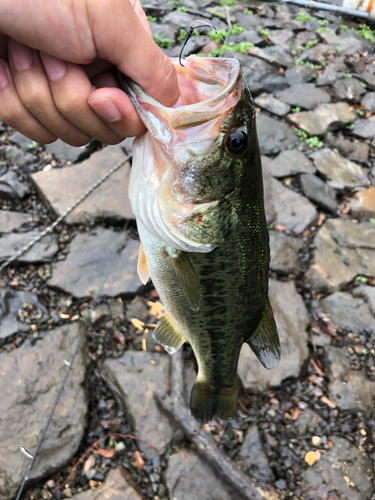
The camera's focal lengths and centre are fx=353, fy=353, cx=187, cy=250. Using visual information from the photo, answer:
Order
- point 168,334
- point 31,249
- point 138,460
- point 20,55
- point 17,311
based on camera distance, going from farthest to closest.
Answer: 1. point 31,249
2. point 17,311
3. point 138,460
4. point 168,334
5. point 20,55

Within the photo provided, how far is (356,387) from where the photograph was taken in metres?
3.28

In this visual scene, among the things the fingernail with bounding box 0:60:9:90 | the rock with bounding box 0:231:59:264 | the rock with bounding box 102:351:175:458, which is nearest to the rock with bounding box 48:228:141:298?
the rock with bounding box 0:231:59:264

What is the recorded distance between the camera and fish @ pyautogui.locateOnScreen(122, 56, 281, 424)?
1278mm

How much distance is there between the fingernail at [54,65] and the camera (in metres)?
1.22

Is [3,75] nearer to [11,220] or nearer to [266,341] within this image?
[266,341]

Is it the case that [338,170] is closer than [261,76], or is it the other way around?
[338,170]

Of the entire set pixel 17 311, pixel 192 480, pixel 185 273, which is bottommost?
pixel 192 480

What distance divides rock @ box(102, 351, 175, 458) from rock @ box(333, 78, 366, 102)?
534cm

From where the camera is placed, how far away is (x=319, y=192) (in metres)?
4.59

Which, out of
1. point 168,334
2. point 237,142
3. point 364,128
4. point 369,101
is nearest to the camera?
point 237,142

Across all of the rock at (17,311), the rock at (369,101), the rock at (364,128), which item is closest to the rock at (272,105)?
Result: the rock at (364,128)

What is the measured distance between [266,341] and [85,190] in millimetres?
2559

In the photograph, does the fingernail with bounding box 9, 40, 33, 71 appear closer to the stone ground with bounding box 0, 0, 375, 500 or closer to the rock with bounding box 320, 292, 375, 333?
the stone ground with bounding box 0, 0, 375, 500

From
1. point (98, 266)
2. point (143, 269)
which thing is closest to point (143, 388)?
point (98, 266)
